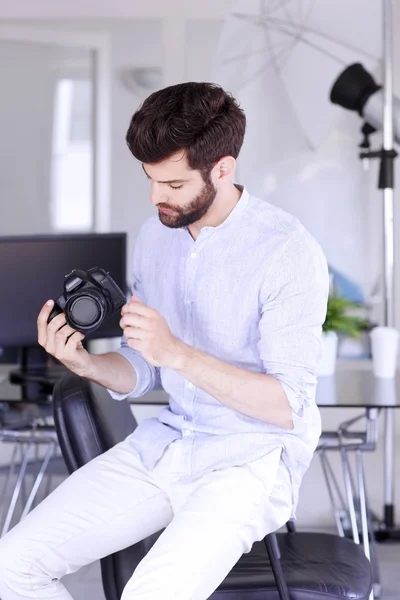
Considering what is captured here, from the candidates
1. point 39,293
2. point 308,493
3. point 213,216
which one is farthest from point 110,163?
point 213,216

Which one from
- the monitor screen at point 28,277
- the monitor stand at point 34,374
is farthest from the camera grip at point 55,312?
the monitor screen at point 28,277

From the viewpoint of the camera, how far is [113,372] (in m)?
1.76

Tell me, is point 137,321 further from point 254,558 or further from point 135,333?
point 254,558

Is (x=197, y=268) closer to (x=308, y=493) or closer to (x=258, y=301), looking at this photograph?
(x=258, y=301)

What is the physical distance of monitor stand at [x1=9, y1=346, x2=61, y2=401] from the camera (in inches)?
102

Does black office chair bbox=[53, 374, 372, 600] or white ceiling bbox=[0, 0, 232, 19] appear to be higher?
white ceiling bbox=[0, 0, 232, 19]

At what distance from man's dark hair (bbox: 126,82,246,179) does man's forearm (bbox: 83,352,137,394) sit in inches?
16.3

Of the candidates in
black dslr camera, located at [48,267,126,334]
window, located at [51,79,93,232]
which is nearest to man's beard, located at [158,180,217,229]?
black dslr camera, located at [48,267,126,334]

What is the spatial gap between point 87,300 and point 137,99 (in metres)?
3.00

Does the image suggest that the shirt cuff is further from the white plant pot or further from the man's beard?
the white plant pot

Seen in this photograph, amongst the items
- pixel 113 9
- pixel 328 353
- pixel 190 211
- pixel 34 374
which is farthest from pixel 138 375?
pixel 113 9

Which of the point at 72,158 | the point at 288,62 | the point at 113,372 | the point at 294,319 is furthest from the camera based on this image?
the point at 72,158

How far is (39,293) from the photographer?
9.68ft

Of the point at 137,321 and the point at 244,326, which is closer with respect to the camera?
the point at 137,321
